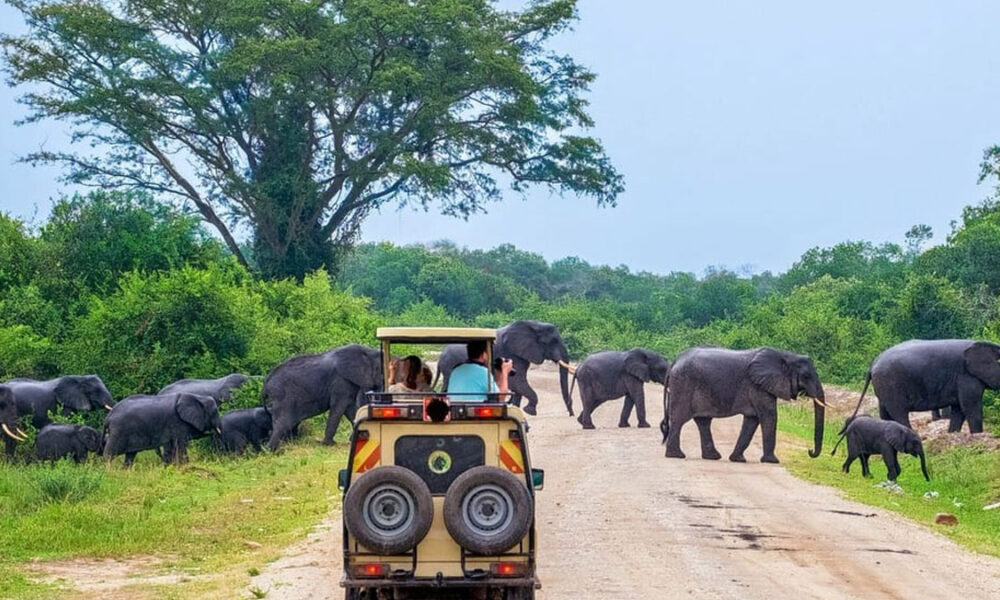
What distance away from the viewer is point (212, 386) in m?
28.0

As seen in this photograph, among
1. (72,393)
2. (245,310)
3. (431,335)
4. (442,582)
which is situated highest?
(245,310)

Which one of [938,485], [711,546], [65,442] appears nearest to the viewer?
[711,546]

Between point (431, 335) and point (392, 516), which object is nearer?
point (392, 516)

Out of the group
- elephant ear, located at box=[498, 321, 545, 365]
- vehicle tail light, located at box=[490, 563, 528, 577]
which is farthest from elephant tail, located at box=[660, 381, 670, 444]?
vehicle tail light, located at box=[490, 563, 528, 577]

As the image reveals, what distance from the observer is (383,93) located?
4728 centimetres

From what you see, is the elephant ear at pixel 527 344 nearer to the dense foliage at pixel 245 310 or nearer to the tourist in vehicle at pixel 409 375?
the dense foliage at pixel 245 310

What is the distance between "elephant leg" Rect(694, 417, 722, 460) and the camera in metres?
24.6

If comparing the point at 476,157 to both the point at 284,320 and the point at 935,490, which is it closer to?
the point at 284,320

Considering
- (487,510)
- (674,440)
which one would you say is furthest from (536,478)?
(674,440)

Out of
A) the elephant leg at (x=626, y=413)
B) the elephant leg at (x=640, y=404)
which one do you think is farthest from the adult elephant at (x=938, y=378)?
the elephant leg at (x=626, y=413)

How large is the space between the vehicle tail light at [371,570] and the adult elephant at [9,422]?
1624 centimetres

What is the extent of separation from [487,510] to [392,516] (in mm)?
628

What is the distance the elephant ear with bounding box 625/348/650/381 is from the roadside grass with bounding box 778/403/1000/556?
10.2 ft

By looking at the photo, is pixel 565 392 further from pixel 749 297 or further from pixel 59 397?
pixel 749 297
